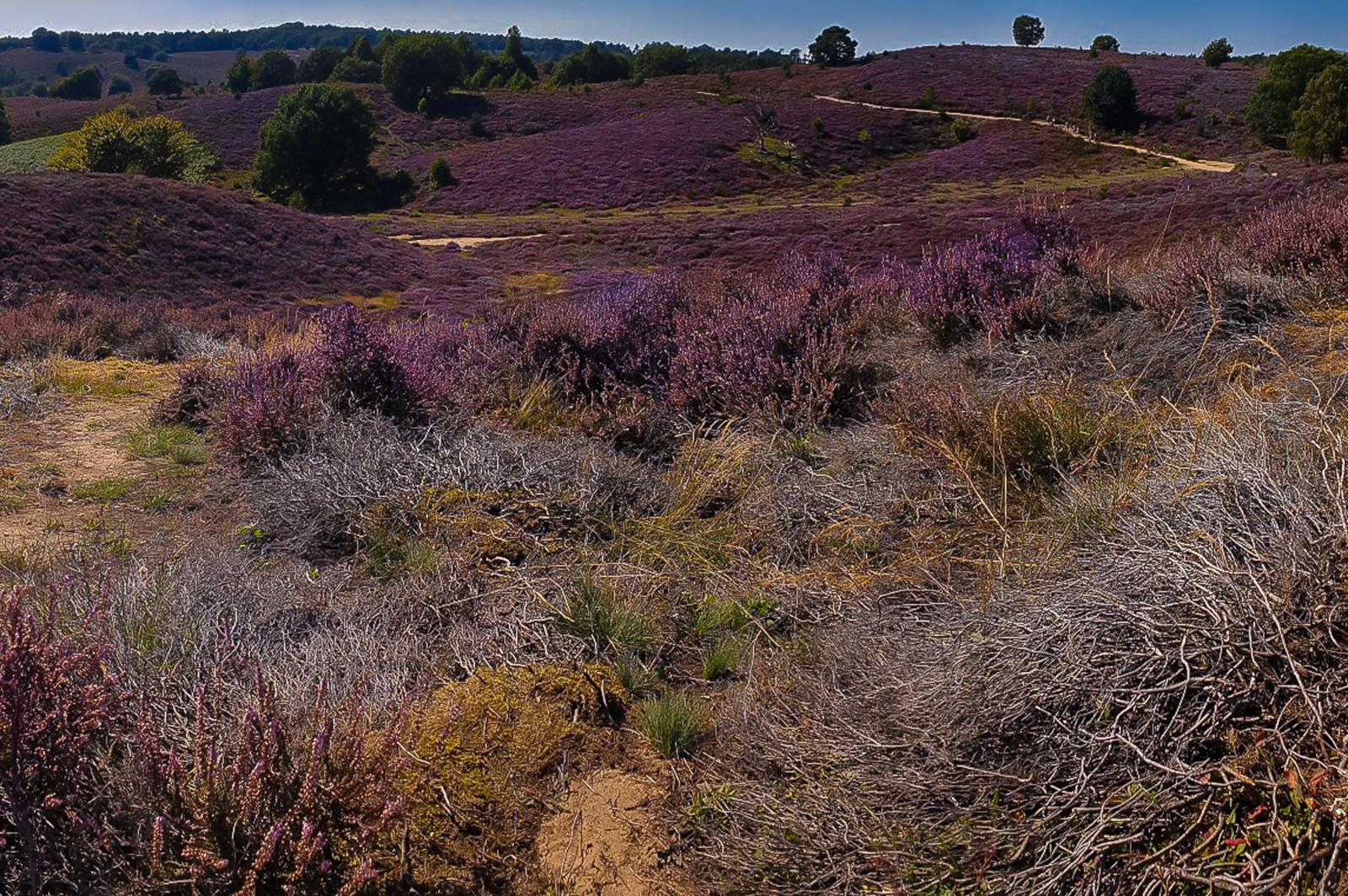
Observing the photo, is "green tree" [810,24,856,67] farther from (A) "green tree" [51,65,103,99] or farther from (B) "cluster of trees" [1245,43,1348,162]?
(A) "green tree" [51,65,103,99]

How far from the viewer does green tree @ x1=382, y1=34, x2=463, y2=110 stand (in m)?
63.0

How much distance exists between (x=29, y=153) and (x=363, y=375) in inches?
2304

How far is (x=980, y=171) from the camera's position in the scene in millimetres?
41562

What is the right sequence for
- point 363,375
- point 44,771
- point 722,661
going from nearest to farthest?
point 44,771 → point 722,661 → point 363,375

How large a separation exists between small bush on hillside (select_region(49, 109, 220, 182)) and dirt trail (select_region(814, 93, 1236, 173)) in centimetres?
3737

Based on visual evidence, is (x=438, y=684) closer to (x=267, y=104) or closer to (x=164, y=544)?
(x=164, y=544)

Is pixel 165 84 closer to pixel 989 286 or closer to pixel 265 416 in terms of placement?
pixel 265 416

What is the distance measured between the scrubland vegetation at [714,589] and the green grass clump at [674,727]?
1 centimetres

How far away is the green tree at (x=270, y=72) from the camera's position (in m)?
72.2

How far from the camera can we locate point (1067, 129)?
4688cm

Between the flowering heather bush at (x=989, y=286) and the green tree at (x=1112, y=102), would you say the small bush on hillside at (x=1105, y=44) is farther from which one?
the flowering heather bush at (x=989, y=286)

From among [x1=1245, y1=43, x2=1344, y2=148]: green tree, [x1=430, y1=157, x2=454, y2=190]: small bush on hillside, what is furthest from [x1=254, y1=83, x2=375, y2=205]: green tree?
[x1=1245, y1=43, x2=1344, y2=148]: green tree

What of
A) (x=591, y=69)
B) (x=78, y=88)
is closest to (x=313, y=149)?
(x=591, y=69)

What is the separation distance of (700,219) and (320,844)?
32.8 metres
